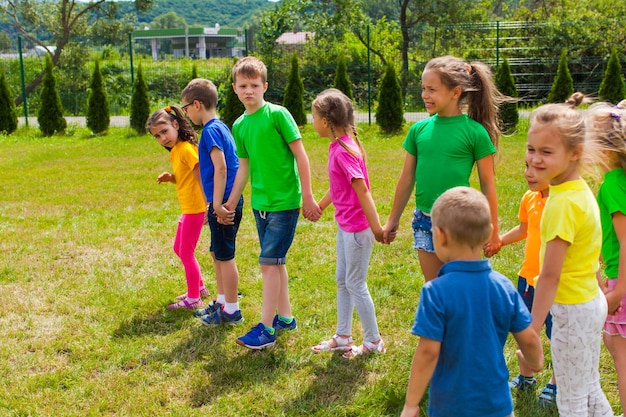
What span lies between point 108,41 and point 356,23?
1281cm

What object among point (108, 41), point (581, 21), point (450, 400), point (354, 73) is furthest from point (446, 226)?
point (108, 41)

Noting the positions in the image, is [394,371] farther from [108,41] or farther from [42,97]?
[108,41]

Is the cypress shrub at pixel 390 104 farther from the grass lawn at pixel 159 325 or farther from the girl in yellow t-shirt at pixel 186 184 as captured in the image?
the girl in yellow t-shirt at pixel 186 184

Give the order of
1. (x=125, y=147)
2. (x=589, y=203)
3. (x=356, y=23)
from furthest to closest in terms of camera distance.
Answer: (x=356, y=23), (x=125, y=147), (x=589, y=203)

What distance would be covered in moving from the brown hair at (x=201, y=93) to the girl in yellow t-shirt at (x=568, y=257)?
93.1 inches

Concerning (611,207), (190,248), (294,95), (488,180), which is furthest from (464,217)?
(294,95)

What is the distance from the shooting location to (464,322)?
2092 mm

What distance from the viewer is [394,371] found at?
12.1ft

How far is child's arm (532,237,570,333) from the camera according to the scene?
242 centimetres

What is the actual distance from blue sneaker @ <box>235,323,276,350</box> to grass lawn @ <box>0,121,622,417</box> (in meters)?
0.07

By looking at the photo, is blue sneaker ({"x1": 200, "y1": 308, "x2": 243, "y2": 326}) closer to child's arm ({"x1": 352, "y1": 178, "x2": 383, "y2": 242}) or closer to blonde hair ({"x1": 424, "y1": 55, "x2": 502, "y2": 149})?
child's arm ({"x1": 352, "y1": 178, "x2": 383, "y2": 242})

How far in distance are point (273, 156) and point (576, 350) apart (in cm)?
208

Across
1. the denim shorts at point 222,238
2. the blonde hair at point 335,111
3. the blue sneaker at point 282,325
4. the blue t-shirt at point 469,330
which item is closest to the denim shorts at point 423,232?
the blonde hair at point 335,111

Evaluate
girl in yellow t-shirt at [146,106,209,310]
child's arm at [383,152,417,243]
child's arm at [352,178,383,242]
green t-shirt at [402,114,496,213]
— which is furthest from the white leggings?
girl in yellow t-shirt at [146,106,209,310]
